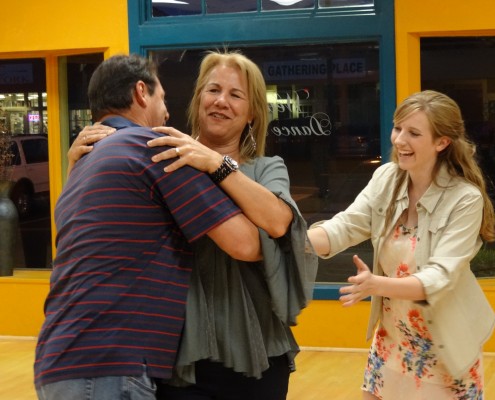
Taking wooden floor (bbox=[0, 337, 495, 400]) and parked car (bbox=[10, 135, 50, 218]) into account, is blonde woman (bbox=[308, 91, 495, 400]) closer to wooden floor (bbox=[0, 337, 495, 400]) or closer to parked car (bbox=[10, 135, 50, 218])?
wooden floor (bbox=[0, 337, 495, 400])

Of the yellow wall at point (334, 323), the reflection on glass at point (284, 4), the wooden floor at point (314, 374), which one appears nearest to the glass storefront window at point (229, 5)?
the reflection on glass at point (284, 4)

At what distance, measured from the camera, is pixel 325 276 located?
6883 mm

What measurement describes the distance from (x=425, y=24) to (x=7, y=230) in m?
3.74

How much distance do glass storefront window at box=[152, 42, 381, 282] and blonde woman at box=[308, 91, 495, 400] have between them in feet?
11.9

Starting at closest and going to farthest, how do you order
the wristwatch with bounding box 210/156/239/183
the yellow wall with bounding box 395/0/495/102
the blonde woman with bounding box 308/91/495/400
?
the wristwatch with bounding box 210/156/239/183 → the blonde woman with bounding box 308/91/495/400 → the yellow wall with bounding box 395/0/495/102

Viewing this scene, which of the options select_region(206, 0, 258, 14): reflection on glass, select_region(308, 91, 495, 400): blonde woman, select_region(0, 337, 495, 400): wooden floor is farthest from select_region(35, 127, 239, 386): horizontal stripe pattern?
select_region(206, 0, 258, 14): reflection on glass

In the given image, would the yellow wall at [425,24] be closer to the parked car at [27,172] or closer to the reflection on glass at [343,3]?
the reflection on glass at [343,3]

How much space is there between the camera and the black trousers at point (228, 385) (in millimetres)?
2215

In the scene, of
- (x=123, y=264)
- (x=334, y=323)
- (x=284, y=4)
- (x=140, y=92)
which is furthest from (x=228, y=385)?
(x=284, y=4)

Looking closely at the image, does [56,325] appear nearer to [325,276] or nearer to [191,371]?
[191,371]

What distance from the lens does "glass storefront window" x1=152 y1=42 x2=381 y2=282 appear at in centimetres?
671

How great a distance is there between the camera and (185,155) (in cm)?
207

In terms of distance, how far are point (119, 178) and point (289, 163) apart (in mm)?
4943

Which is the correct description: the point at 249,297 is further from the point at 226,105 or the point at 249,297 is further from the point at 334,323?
the point at 334,323
